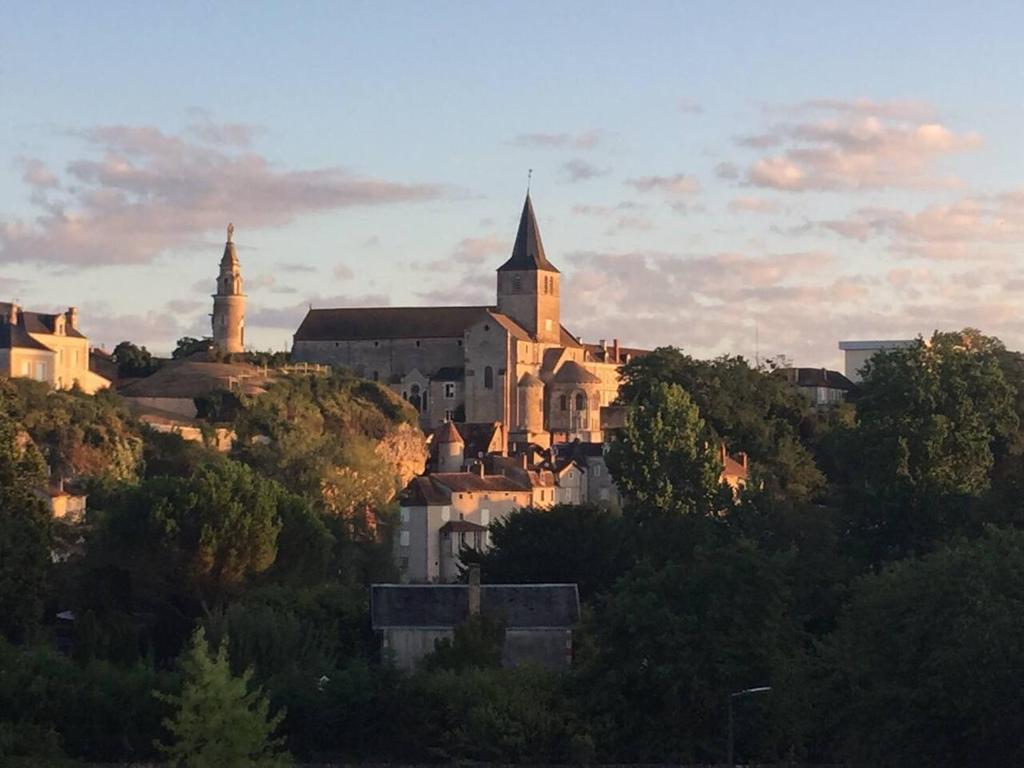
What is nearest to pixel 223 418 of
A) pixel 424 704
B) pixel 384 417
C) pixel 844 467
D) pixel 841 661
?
pixel 384 417

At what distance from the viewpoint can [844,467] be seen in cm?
8719

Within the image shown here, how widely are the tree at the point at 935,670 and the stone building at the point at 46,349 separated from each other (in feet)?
164

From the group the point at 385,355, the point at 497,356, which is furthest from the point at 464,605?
the point at 385,355

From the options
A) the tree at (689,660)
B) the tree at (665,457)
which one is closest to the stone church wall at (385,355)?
the tree at (665,457)

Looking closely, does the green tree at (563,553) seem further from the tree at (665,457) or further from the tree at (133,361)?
the tree at (133,361)

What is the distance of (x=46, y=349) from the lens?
9219 cm

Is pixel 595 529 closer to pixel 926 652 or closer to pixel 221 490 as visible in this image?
pixel 221 490

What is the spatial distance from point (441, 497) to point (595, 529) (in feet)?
73.8

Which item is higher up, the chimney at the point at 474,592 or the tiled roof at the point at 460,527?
Result: the tiled roof at the point at 460,527

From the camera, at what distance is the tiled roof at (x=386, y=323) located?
12469 cm

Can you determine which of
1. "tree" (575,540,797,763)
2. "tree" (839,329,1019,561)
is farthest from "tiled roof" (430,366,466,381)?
"tree" (575,540,797,763)

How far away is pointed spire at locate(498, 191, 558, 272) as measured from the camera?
126 m

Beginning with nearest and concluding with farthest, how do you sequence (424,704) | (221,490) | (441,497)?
(424,704), (221,490), (441,497)

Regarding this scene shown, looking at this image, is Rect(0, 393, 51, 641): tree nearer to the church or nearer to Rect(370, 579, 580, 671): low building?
Rect(370, 579, 580, 671): low building
